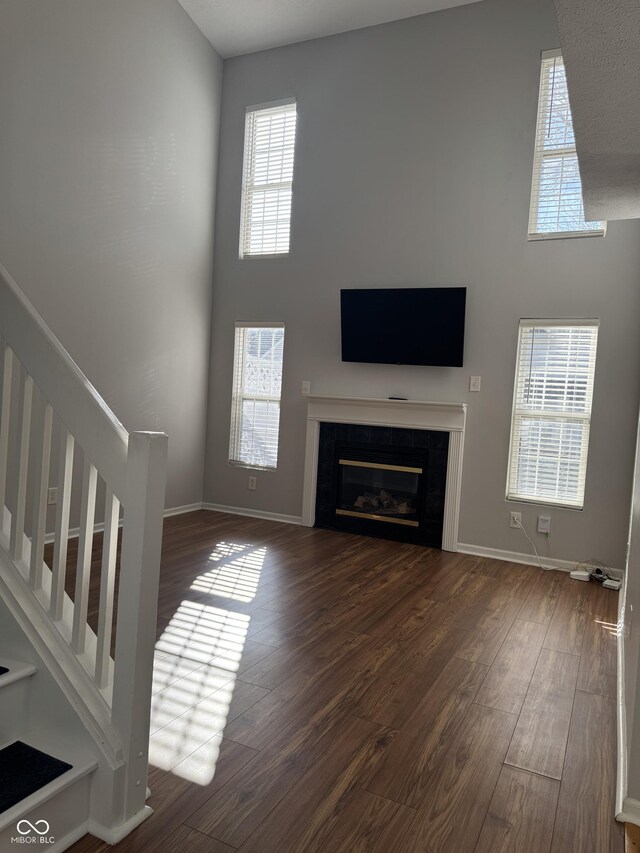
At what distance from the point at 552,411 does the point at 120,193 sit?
3.89 metres

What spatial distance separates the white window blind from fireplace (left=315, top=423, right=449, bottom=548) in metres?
0.66

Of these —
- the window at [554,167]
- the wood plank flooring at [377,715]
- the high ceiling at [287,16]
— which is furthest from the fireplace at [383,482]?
the high ceiling at [287,16]

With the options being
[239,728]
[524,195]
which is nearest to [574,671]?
[239,728]

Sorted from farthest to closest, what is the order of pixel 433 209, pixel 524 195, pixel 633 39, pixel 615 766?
pixel 433 209, pixel 524 195, pixel 615 766, pixel 633 39

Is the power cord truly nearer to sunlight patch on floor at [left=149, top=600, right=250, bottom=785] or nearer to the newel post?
sunlight patch on floor at [left=149, top=600, right=250, bottom=785]

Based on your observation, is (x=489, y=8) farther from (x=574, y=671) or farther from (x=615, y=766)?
(x=615, y=766)

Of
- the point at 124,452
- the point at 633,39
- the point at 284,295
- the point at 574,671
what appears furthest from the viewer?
the point at 284,295

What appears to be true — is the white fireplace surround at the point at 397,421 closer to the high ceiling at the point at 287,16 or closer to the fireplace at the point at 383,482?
the fireplace at the point at 383,482

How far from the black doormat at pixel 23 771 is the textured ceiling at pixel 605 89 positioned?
216 centimetres

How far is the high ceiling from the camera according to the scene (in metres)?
5.20

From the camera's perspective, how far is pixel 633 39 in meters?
1.33

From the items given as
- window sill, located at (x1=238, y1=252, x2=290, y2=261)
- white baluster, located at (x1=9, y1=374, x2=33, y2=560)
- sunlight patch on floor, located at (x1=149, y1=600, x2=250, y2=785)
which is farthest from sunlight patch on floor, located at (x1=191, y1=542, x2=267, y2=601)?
window sill, located at (x1=238, y1=252, x2=290, y2=261)

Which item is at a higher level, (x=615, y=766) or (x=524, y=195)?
(x=524, y=195)

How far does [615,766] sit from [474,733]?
0.48m
